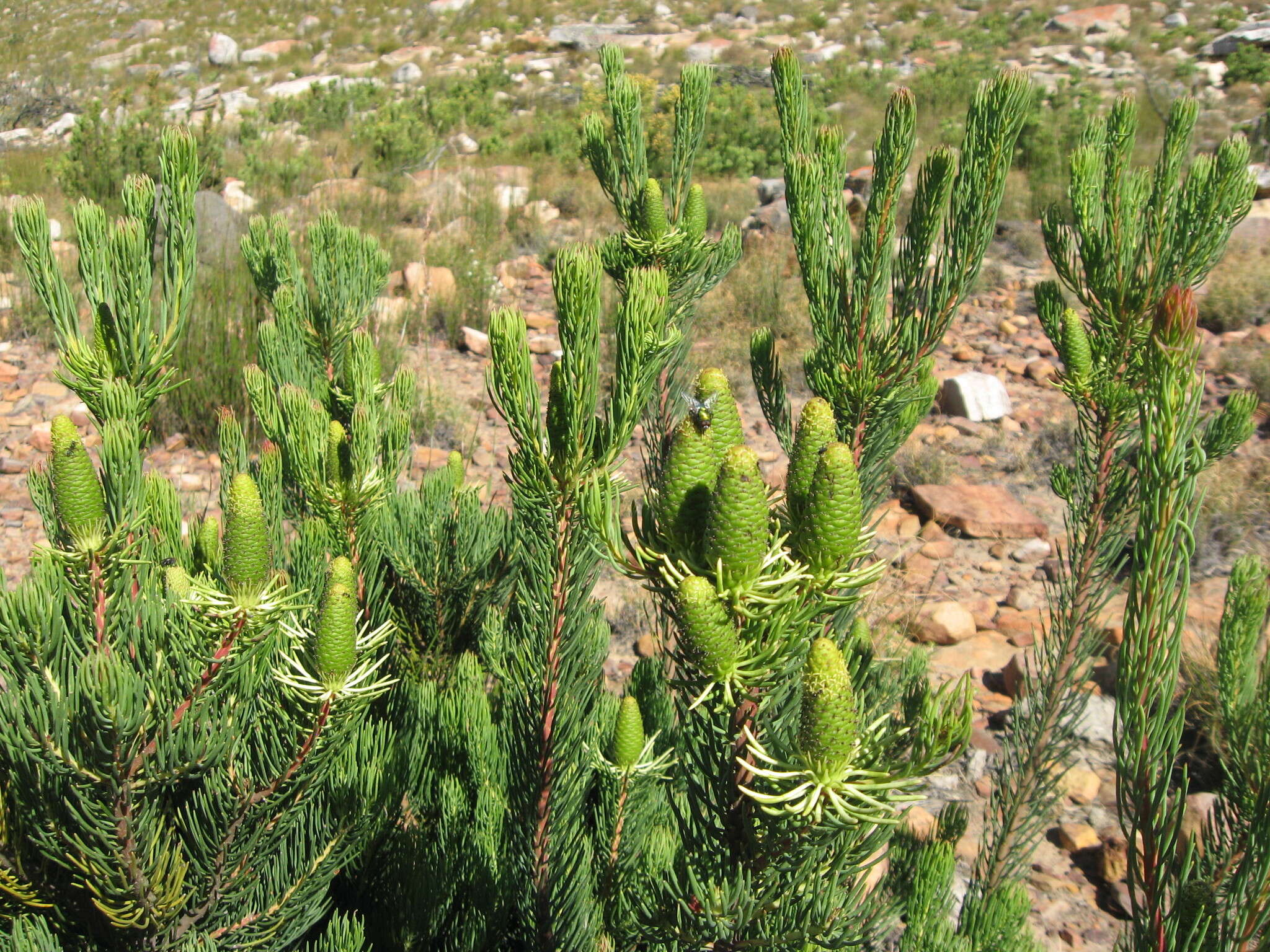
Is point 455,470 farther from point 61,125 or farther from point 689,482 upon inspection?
point 61,125

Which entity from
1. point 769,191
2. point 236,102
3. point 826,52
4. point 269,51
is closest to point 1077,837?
point 769,191

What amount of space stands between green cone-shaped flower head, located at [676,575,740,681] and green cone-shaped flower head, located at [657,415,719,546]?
7 centimetres

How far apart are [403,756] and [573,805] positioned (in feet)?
2.10

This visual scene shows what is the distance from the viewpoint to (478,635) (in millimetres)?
2527

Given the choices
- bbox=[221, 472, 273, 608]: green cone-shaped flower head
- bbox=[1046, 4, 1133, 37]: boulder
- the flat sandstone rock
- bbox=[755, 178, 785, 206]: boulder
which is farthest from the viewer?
bbox=[1046, 4, 1133, 37]: boulder

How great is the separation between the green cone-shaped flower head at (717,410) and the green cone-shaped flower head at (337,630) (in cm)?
50

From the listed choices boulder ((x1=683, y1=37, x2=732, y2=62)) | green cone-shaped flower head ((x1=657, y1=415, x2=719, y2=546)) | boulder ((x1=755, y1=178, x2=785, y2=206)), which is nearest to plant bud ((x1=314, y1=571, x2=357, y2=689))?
green cone-shaped flower head ((x1=657, y1=415, x2=719, y2=546))

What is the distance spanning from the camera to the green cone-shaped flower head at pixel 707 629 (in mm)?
748

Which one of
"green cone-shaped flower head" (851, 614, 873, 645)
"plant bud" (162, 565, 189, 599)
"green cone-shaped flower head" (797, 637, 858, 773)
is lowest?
"green cone-shaped flower head" (851, 614, 873, 645)

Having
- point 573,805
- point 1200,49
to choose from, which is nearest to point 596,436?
point 573,805

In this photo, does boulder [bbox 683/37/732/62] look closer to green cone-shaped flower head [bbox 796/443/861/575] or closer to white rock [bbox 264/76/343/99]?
white rock [bbox 264/76/343/99]

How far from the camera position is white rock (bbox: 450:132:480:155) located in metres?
11.5

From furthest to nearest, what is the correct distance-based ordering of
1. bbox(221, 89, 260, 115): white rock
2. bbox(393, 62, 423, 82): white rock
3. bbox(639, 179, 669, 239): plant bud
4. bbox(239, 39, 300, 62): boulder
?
1. bbox(239, 39, 300, 62): boulder
2. bbox(393, 62, 423, 82): white rock
3. bbox(221, 89, 260, 115): white rock
4. bbox(639, 179, 669, 239): plant bud

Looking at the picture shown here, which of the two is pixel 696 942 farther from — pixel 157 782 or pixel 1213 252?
pixel 1213 252
